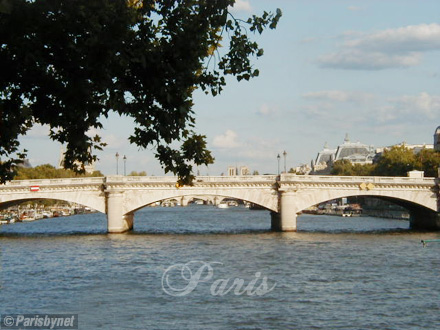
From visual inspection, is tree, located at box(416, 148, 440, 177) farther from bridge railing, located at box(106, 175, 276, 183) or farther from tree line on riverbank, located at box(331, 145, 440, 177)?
bridge railing, located at box(106, 175, 276, 183)

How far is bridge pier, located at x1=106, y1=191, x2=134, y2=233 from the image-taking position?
74.5 m

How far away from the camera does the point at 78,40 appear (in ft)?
48.5

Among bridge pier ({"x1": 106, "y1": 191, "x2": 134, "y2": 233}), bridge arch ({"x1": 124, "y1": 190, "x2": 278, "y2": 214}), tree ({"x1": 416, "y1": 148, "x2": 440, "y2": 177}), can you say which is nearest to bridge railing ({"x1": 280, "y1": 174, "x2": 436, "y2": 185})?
bridge arch ({"x1": 124, "y1": 190, "x2": 278, "y2": 214})

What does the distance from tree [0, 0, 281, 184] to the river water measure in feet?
41.8

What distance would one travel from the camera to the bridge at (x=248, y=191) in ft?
246

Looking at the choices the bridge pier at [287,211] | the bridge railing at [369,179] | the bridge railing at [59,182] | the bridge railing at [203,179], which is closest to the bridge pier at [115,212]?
the bridge railing at [203,179]

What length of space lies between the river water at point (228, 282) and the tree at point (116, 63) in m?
12.7

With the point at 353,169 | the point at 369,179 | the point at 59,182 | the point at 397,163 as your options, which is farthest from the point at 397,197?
the point at 353,169

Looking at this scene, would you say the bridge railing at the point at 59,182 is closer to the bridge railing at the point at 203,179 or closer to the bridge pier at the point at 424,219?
the bridge railing at the point at 203,179

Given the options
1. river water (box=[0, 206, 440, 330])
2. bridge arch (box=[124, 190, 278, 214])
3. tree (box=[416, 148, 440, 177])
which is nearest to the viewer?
river water (box=[0, 206, 440, 330])

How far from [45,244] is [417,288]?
112ft

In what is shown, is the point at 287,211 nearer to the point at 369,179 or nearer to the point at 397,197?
the point at 369,179

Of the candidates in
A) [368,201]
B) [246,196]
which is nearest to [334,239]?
[246,196]

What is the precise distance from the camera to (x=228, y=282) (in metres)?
38.1
